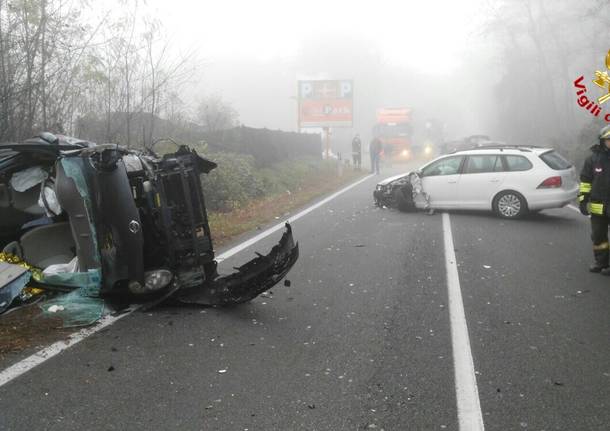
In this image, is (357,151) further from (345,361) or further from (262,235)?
(345,361)

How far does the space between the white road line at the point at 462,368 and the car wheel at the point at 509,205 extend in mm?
5462

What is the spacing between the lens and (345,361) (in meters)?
4.08

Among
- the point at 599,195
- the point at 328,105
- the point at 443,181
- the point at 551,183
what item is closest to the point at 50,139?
the point at 599,195

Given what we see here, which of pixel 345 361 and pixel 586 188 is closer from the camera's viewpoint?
pixel 345 361

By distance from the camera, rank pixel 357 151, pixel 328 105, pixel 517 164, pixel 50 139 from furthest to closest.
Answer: pixel 328 105
pixel 357 151
pixel 517 164
pixel 50 139

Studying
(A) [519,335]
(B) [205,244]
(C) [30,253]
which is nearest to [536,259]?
(A) [519,335]

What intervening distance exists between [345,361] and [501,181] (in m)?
8.51

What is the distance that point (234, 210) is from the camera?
13.3 m

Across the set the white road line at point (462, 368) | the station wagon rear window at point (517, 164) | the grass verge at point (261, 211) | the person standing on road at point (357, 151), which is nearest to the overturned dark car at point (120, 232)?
the white road line at point (462, 368)

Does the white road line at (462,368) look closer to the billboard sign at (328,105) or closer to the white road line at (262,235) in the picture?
the white road line at (262,235)

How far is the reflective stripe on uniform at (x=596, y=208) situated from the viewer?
6820mm

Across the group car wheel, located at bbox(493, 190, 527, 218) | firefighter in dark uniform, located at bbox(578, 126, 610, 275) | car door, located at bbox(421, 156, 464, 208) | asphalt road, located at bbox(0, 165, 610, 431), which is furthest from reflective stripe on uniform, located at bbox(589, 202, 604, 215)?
car door, located at bbox(421, 156, 464, 208)

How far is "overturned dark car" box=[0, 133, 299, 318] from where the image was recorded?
4.83 metres

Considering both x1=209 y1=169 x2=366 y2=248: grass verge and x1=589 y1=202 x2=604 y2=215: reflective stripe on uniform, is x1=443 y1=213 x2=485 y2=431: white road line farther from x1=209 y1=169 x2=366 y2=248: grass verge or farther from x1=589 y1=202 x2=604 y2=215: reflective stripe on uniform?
x1=209 y1=169 x2=366 y2=248: grass verge
